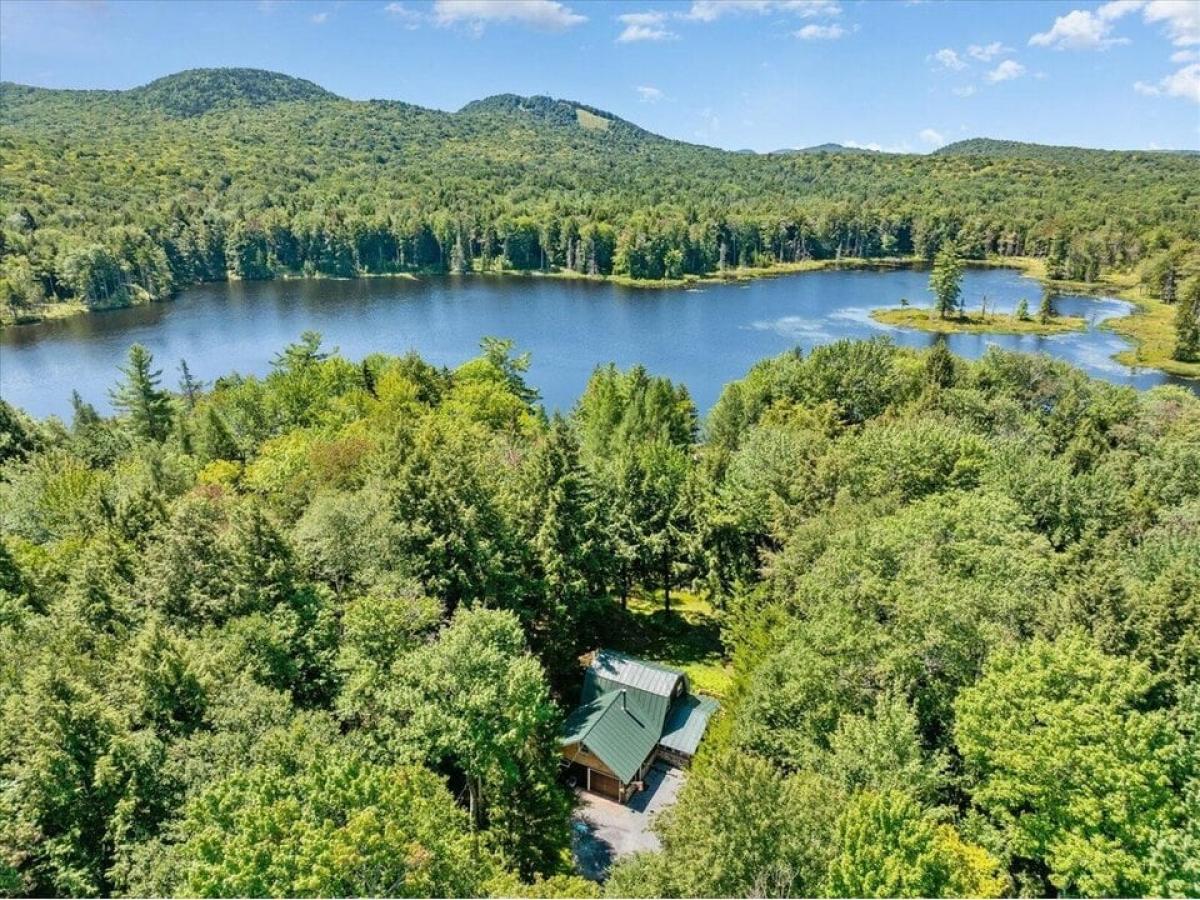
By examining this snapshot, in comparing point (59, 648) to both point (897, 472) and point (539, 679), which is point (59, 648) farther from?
point (897, 472)

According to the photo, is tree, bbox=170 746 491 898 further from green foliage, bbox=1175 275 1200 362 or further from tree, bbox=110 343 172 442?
green foliage, bbox=1175 275 1200 362

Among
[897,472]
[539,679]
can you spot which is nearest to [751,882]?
[539,679]

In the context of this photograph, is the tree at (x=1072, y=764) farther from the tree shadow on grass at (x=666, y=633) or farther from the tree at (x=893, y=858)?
the tree shadow on grass at (x=666, y=633)

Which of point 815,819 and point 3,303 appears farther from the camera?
point 3,303

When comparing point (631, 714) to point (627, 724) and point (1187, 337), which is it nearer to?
point (627, 724)

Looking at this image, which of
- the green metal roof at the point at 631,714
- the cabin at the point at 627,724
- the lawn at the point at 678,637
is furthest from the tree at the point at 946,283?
the green metal roof at the point at 631,714

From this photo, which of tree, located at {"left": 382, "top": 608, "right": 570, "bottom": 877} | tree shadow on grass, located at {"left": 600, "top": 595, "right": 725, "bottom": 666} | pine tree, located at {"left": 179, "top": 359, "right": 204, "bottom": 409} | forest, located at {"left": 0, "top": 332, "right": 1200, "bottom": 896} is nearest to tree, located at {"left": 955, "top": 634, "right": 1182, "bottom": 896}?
forest, located at {"left": 0, "top": 332, "right": 1200, "bottom": 896}

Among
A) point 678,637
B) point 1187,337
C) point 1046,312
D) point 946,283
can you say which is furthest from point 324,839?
point 1046,312
